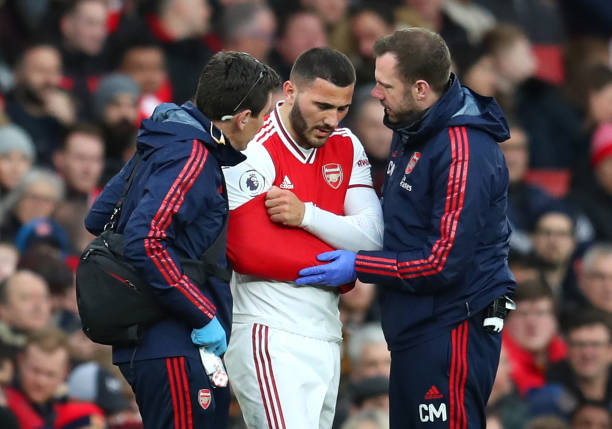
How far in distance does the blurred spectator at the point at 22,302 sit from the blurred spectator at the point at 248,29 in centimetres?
332

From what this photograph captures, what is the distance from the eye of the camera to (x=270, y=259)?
6.02 m

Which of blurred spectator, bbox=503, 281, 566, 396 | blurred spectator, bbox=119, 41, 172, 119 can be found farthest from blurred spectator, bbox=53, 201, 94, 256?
blurred spectator, bbox=503, 281, 566, 396

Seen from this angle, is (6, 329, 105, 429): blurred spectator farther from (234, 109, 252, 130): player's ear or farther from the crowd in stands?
(234, 109, 252, 130): player's ear

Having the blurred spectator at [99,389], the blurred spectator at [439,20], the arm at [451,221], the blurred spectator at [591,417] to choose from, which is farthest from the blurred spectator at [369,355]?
the blurred spectator at [439,20]

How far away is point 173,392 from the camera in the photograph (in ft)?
18.1

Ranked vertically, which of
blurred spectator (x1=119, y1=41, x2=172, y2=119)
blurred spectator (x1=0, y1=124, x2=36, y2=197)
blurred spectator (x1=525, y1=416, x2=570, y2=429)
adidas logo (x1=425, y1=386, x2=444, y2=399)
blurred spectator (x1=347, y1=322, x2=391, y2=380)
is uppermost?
blurred spectator (x1=119, y1=41, x2=172, y2=119)

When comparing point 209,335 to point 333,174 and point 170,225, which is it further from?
point 333,174

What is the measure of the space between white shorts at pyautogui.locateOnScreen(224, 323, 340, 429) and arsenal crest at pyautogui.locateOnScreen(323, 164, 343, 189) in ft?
2.33

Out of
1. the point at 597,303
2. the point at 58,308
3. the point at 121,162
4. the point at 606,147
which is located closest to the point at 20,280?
the point at 58,308

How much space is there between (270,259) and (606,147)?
585 cm

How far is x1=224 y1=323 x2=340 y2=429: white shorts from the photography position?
5953 millimetres

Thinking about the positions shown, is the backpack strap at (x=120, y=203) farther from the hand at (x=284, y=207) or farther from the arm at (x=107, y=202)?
the hand at (x=284, y=207)

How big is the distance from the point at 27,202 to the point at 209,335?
4201 millimetres

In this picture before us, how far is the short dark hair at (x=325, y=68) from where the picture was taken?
6.04 m
